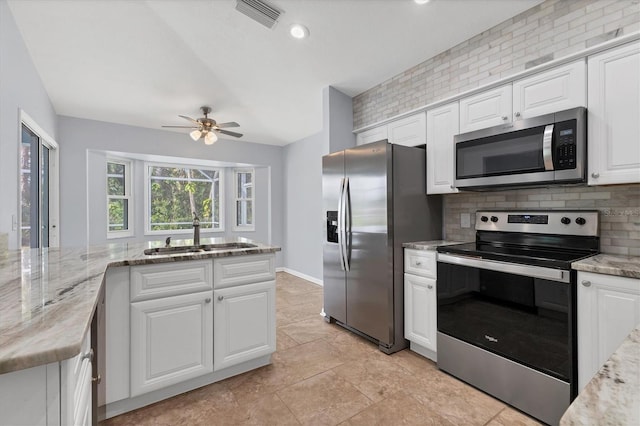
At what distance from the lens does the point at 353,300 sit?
296cm

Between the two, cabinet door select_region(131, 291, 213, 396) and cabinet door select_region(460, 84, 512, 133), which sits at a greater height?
cabinet door select_region(460, 84, 512, 133)

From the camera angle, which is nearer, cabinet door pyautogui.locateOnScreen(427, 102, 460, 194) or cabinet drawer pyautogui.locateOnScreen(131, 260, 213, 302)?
cabinet drawer pyautogui.locateOnScreen(131, 260, 213, 302)

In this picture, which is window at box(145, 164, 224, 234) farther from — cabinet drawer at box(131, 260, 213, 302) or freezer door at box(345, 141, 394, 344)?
cabinet drawer at box(131, 260, 213, 302)

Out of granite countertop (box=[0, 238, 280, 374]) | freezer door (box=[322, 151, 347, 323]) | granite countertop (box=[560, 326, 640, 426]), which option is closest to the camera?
granite countertop (box=[560, 326, 640, 426])

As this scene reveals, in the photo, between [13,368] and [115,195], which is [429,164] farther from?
[115,195]

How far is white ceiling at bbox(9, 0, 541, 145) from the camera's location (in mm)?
2426

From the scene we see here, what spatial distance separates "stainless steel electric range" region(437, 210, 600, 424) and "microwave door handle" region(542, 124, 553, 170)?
44cm

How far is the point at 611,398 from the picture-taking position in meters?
0.50

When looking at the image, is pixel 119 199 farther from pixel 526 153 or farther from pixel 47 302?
pixel 526 153

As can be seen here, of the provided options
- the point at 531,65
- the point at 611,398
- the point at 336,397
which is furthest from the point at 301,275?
the point at 611,398

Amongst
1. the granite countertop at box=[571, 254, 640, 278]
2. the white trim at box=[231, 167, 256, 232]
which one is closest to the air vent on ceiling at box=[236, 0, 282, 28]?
the granite countertop at box=[571, 254, 640, 278]

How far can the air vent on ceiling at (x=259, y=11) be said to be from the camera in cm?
234

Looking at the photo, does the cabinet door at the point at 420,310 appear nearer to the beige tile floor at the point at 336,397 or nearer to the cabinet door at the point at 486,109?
the beige tile floor at the point at 336,397

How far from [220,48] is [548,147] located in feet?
9.85
